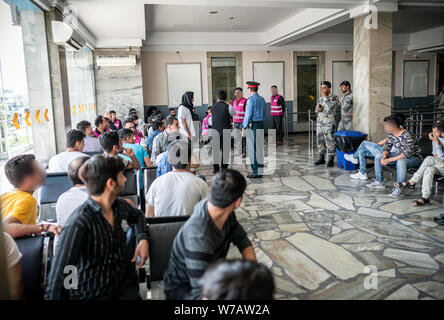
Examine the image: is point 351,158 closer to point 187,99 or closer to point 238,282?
point 187,99

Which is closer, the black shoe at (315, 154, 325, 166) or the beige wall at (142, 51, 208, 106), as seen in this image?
the black shoe at (315, 154, 325, 166)

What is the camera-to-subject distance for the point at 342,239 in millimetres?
3773

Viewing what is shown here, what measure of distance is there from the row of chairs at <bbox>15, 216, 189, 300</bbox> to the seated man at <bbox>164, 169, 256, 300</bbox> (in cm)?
25

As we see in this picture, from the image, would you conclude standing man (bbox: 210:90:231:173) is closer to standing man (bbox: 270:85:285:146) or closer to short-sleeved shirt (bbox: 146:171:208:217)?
short-sleeved shirt (bbox: 146:171:208:217)

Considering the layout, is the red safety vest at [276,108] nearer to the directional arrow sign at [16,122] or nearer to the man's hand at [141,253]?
the directional arrow sign at [16,122]

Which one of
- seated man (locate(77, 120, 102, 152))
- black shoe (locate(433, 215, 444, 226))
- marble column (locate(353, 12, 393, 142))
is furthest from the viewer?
marble column (locate(353, 12, 393, 142))

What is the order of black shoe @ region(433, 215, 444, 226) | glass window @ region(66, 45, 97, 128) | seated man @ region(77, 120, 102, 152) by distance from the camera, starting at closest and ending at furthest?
1. black shoe @ region(433, 215, 444, 226)
2. seated man @ region(77, 120, 102, 152)
3. glass window @ region(66, 45, 97, 128)

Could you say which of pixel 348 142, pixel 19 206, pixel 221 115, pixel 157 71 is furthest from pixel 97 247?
pixel 157 71

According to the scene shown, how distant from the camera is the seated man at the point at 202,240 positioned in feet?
5.28

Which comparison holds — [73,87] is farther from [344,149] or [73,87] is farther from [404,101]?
[404,101]

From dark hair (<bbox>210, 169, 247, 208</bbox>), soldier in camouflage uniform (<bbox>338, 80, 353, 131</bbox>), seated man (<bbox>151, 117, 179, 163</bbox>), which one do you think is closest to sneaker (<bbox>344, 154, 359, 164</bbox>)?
soldier in camouflage uniform (<bbox>338, 80, 353, 131</bbox>)

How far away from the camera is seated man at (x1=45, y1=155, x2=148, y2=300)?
1.61 metres

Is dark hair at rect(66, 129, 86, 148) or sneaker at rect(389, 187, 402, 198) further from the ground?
dark hair at rect(66, 129, 86, 148)

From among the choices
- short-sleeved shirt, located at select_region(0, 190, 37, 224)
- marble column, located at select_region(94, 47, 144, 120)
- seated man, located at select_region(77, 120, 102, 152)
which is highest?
marble column, located at select_region(94, 47, 144, 120)
